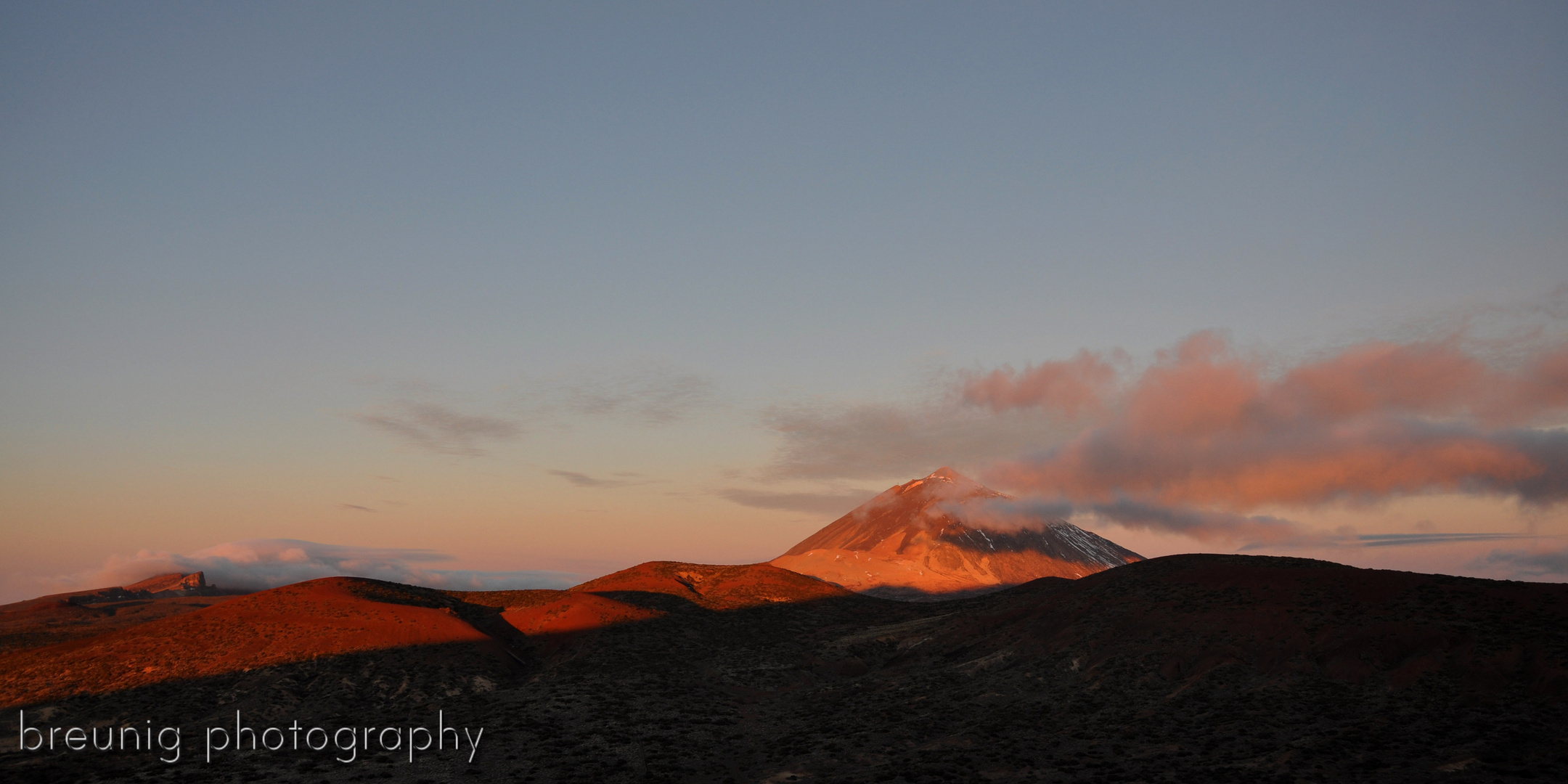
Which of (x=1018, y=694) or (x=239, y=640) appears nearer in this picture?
(x=1018, y=694)

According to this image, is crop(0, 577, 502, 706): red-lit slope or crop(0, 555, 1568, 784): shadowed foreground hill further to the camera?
crop(0, 577, 502, 706): red-lit slope

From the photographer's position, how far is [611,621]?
8762 cm

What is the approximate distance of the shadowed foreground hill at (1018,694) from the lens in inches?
1716

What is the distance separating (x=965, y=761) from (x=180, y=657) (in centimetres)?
6304

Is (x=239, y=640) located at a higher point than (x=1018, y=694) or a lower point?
higher

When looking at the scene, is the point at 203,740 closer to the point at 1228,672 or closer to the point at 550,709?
the point at 550,709

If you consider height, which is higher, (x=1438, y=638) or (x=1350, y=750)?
(x=1438, y=638)

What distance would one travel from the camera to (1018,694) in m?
61.4

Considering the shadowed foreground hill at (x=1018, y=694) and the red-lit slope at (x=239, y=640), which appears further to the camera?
the red-lit slope at (x=239, y=640)

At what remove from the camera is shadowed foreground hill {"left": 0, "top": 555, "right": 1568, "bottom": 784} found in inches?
1716

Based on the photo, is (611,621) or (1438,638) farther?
(611,621)

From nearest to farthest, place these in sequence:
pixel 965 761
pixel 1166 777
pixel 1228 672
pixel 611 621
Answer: pixel 1166 777 → pixel 965 761 → pixel 1228 672 → pixel 611 621

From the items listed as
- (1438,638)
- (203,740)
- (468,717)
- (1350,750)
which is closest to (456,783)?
(468,717)

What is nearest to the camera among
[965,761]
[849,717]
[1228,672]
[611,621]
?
[965,761]
